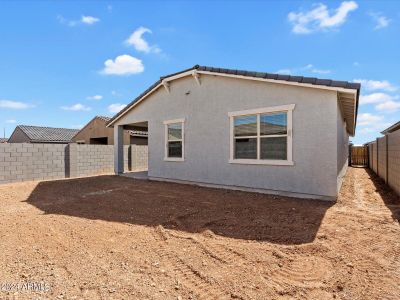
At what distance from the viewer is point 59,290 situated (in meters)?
2.82

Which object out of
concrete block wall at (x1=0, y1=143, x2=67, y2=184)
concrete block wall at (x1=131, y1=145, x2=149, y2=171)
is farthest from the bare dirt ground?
concrete block wall at (x1=131, y1=145, x2=149, y2=171)

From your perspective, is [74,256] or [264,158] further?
[264,158]

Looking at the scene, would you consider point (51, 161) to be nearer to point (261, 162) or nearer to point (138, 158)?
point (138, 158)

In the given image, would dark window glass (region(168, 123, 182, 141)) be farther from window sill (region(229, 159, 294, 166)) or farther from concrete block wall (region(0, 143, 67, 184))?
concrete block wall (region(0, 143, 67, 184))

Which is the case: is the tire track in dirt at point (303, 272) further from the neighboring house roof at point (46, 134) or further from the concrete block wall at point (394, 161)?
the neighboring house roof at point (46, 134)

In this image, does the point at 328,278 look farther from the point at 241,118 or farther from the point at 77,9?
the point at 77,9

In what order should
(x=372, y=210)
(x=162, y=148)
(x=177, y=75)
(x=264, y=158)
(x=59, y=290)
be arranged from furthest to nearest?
(x=162, y=148)
(x=177, y=75)
(x=264, y=158)
(x=372, y=210)
(x=59, y=290)

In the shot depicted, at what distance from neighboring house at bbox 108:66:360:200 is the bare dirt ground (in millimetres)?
1136

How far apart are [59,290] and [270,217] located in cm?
418

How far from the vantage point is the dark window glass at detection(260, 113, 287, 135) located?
25.5 feet

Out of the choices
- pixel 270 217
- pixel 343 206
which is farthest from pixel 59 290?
pixel 343 206

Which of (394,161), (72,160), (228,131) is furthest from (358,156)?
(72,160)

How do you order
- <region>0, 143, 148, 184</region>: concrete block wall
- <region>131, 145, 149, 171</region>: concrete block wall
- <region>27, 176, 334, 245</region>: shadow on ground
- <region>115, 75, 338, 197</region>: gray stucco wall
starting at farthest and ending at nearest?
<region>131, 145, 149, 171</region>: concrete block wall, <region>0, 143, 148, 184</region>: concrete block wall, <region>115, 75, 338, 197</region>: gray stucco wall, <region>27, 176, 334, 245</region>: shadow on ground

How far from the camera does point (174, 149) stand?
11.2 metres
